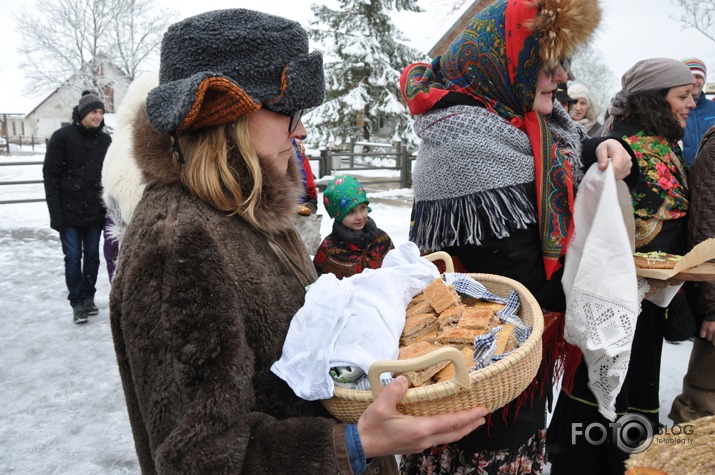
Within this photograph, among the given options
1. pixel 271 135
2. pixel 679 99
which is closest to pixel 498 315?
pixel 271 135

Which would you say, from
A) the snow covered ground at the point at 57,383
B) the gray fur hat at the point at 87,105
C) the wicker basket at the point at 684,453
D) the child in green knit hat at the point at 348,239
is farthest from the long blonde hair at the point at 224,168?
the gray fur hat at the point at 87,105

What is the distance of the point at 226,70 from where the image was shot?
1.23 metres

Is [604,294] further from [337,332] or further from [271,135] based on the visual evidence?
[271,135]

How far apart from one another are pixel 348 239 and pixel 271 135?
261 cm

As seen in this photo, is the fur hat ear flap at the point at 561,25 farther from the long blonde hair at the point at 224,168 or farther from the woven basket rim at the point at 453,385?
the long blonde hair at the point at 224,168

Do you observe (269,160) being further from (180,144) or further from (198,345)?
(198,345)

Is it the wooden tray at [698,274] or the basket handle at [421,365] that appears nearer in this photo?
the basket handle at [421,365]

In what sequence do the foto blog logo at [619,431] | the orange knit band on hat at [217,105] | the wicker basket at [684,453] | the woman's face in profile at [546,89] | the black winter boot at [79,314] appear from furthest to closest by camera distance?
the black winter boot at [79,314] < the foto blog logo at [619,431] < the woman's face in profile at [546,89] < the wicker basket at [684,453] < the orange knit band on hat at [217,105]

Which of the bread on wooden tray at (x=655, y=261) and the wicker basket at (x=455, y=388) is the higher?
the bread on wooden tray at (x=655, y=261)

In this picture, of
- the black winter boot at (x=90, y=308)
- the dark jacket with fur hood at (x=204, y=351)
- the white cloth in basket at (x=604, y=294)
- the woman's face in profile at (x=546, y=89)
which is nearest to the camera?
the dark jacket with fur hood at (x=204, y=351)

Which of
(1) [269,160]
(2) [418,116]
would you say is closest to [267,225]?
(1) [269,160]

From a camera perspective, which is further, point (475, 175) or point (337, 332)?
point (475, 175)

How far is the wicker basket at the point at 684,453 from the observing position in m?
1.52

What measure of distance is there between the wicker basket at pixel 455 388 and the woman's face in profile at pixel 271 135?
62 cm
